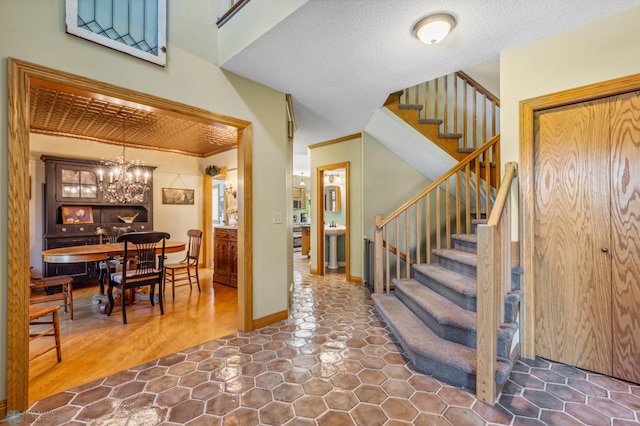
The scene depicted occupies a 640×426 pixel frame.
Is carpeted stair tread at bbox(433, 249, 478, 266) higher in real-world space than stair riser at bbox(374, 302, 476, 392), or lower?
higher

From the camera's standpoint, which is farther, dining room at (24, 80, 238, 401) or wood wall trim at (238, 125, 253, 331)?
wood wall trim at (238, 125, 253, 331)

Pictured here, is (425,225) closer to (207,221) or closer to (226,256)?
(226,256)

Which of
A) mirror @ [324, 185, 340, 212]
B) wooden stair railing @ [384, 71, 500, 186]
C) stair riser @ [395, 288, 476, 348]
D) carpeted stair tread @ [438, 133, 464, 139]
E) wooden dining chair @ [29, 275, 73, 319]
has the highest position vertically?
wooden stair railing @ [384, 71, 500, 186]

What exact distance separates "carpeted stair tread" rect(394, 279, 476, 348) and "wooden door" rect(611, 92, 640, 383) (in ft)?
3.10

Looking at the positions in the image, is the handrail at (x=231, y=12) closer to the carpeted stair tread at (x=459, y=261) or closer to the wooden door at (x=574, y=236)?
the wooden door at (x=574, y=236)

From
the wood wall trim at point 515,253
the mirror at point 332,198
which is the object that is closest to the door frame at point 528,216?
the wood wall trim at point 515,253

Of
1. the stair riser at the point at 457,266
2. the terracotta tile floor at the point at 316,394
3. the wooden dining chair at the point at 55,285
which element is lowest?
the terracotta tile floor at the point at 316,394

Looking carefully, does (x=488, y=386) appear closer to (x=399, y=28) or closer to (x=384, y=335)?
(x=384, y=335)

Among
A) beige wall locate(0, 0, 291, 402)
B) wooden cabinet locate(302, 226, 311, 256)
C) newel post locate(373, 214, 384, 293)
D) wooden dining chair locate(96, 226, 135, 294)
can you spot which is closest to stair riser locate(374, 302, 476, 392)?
newel post locate(373, 214, 384, 293)

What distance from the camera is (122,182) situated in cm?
441

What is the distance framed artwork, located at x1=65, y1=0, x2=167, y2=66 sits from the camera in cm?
193

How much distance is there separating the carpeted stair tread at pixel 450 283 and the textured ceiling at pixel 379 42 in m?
1.96

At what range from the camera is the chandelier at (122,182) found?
4.32 metres

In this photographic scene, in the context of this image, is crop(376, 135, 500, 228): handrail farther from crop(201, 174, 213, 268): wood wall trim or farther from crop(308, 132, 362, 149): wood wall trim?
crop(201, 174, 213, 268): wood wall trim
